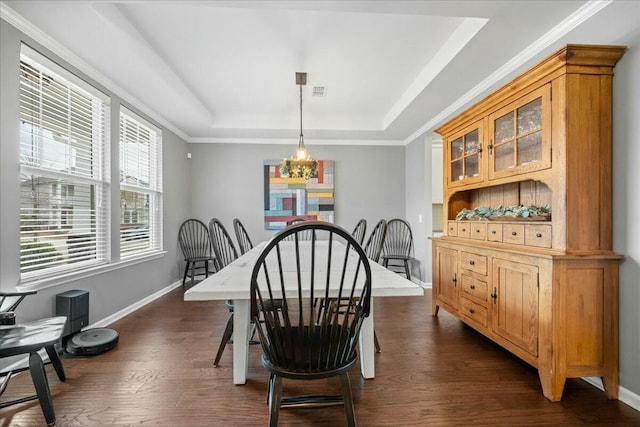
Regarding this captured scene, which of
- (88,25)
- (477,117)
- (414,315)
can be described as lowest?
(414,315)

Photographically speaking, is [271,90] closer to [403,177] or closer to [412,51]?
[412,51]

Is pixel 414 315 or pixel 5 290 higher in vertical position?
pixel 5 290

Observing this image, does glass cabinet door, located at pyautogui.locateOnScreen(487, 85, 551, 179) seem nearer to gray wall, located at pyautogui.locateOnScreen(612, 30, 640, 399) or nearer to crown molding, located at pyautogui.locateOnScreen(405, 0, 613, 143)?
gray wall, located at pyautogui.locateOnScreen(612, 30, 640, 399)

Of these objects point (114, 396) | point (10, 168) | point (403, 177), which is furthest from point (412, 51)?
point (114, 396)

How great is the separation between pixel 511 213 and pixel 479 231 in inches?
14.8

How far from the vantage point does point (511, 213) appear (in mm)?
2230

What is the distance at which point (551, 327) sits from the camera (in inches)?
68.7

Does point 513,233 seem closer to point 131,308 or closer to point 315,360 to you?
point 315,360

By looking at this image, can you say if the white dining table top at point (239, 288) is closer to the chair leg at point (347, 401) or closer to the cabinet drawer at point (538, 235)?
the chair leg at point (347, 401)

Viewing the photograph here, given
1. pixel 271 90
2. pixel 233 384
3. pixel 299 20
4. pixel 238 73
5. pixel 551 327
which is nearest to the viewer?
pixel 551 327

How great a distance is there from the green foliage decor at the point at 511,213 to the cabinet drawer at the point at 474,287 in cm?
51

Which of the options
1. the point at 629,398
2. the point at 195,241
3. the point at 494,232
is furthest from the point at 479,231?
the point at 195,241

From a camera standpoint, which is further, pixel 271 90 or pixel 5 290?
pixel 271 90

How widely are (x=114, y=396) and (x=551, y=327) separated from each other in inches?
100
